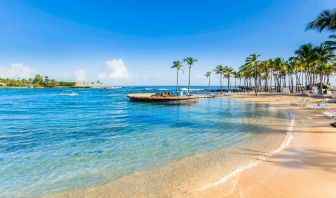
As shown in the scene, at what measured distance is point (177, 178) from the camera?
369 inches

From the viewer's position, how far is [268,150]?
528 inches

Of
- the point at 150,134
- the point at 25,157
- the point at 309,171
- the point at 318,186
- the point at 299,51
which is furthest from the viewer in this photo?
the point at 299,51

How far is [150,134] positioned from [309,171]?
11641mm

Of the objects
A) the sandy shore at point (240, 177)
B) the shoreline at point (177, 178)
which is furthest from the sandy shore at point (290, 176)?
the shoreline at point (177, 178)

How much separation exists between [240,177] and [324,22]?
28.0m

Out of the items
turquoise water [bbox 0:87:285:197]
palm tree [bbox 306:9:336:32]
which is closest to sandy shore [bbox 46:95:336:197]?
turquoise water [bbox 0:87:285:197]

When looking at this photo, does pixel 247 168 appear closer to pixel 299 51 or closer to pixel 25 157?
pixel 25 157

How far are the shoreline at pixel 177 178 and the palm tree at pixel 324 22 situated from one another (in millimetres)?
22981

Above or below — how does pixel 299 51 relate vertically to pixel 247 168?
above

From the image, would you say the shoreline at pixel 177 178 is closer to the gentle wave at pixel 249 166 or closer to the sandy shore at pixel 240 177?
the sandy shore at pixel 240 177

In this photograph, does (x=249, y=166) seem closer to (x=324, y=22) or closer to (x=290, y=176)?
(x=290, y=176)

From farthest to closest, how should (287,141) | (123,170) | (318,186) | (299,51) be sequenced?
(299,51) < (287,141) < (123,170) < (318,186)

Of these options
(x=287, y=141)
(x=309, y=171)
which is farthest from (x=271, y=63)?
(x=309, y=171)

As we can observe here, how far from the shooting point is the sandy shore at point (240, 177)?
795cm
